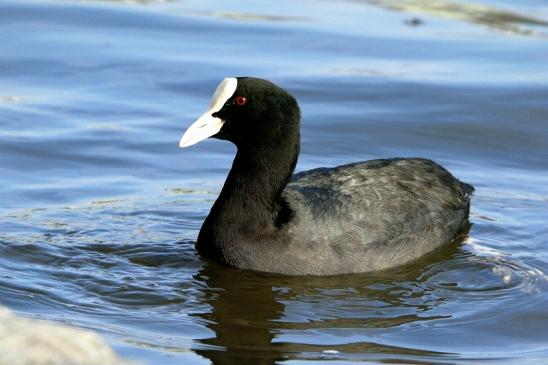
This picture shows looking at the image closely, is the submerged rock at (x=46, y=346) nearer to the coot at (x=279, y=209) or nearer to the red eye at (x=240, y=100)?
the coot at (x=279, y=209)

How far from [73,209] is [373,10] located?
660 centimetres

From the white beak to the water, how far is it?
31.8 inches

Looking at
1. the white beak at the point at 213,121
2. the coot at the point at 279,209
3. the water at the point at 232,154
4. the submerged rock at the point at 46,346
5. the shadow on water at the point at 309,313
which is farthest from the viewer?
the coot at the point at 279,209

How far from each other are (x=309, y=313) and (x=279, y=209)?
92 centimetres

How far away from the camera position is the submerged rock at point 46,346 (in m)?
4.34

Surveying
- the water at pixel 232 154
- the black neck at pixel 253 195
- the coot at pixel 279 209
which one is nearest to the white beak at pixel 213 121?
the coot at pixel 279 209

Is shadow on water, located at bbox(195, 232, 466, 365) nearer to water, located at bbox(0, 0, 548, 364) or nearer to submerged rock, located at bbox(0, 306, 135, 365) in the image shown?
water, located at bbox(0, 0, 548, 364)

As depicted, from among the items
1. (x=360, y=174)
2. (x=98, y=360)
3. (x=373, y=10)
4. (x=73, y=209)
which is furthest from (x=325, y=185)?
(x=373, y=10)

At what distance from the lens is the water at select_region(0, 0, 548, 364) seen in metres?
6.56

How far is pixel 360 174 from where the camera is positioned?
7926mm

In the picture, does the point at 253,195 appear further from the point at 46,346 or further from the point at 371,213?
the point at 46,346

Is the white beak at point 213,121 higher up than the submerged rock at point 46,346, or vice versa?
the white beak at point 213,121

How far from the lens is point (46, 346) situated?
175 inches

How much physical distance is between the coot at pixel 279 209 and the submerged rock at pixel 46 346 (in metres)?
2.62
